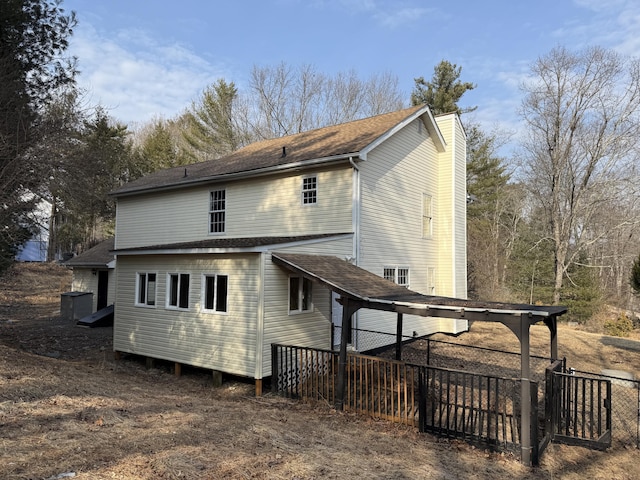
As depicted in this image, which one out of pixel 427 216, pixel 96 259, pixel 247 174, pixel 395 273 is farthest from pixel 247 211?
pixel 96 259

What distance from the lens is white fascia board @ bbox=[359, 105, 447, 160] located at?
12688mm

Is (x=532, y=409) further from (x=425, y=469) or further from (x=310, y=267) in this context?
(x=310, y=267)

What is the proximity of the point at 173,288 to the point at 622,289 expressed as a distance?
136ft

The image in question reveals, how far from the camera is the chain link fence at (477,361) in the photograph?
31.8ft

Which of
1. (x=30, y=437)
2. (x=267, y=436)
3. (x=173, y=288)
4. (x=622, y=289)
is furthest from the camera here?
(x=622, y=289)

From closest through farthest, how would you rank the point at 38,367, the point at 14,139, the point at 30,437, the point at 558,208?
1. the point at 30,437
2. the point at 38,367
3. the point at 14,139
4. the point at 558,208

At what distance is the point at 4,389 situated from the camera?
6629 millimetres

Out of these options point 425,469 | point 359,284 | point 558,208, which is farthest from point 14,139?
point 558,208

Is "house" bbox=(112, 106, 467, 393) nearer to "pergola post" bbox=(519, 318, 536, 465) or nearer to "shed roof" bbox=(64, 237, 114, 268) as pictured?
"shed roof" bbox=(64, 237, 114, 268)

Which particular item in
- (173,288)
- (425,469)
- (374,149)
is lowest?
(425,469)

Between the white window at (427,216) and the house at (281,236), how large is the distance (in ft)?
0.23

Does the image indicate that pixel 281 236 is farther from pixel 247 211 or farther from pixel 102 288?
pixel 102 288

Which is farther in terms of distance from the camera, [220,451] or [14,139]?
[14,139]

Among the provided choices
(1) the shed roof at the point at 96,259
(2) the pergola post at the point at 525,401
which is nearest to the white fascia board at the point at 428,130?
(2) the pergola post at the point at 525,401
